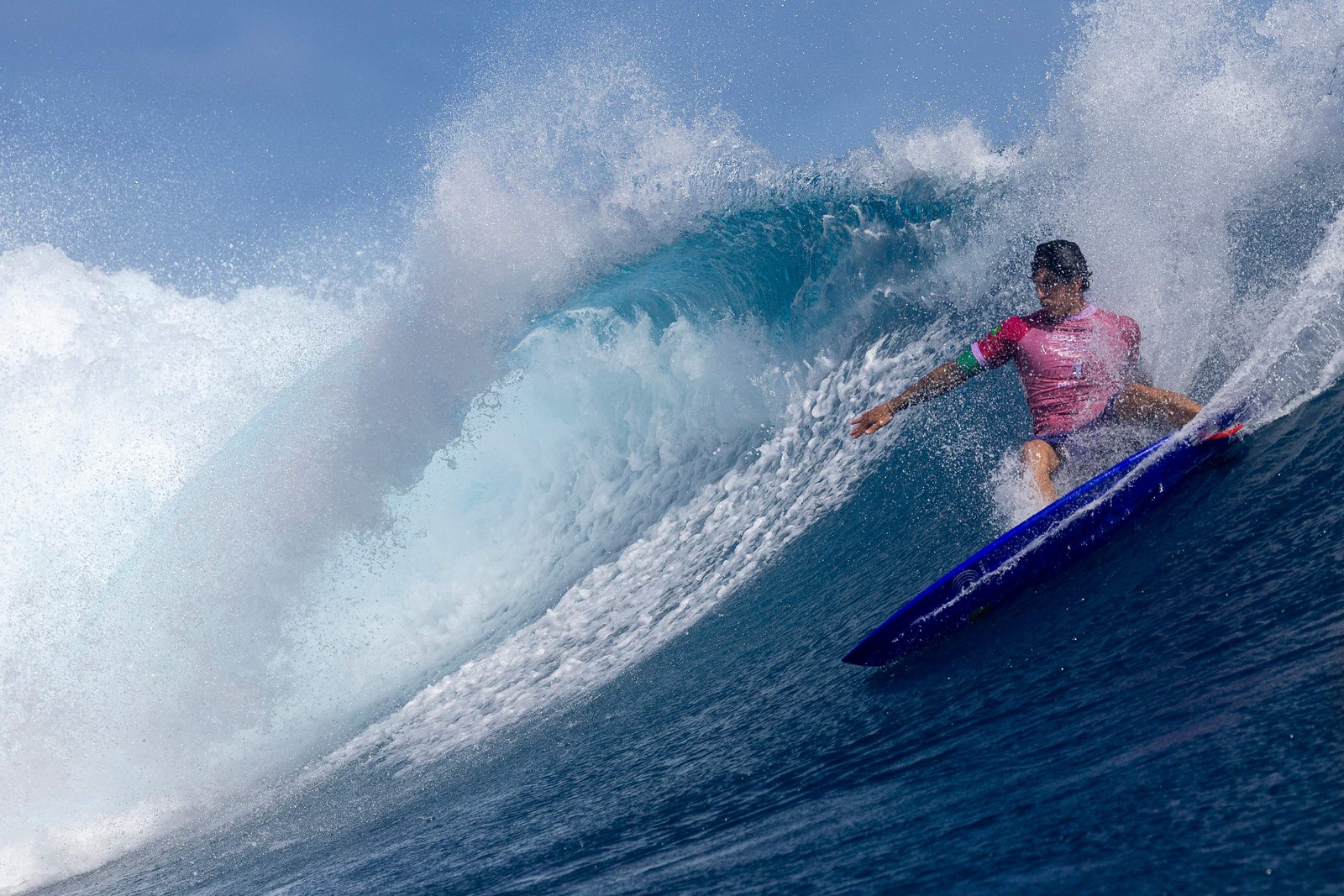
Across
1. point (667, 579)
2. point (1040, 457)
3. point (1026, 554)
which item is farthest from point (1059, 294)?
point (667, 579)

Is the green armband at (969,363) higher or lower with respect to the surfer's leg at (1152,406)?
higher

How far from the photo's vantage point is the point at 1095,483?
4012 millimetres

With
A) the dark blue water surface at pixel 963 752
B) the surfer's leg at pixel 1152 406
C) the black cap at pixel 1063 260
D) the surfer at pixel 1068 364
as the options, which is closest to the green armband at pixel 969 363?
the surfer at pixel 1068 364

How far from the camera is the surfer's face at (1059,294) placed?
15.6 ft

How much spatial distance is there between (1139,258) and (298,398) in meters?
9.67

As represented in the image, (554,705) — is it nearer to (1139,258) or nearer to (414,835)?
(414,835)

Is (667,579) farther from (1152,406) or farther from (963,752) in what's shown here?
(963,752)

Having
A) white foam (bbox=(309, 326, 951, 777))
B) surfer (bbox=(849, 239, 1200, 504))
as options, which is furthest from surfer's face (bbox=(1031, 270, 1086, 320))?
white foam (bbox=(309, 326, 951, 777))

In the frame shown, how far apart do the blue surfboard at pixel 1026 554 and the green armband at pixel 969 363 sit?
1.06 m

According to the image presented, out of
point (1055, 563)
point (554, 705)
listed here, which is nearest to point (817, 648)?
point (1055, 563)

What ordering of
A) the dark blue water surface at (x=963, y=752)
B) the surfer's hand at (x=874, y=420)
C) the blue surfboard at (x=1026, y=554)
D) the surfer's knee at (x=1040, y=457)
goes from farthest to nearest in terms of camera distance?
the surfer's hand at (x=874, y=420)
the surfer's knee at (x=1040, y=457)
the blue surfboard at (x=1026, y=554)
the dark blue water surface at (x=963, y=752)

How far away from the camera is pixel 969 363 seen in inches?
197

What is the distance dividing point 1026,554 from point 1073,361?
1282 mm

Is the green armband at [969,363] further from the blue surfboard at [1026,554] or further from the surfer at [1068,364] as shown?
the blue surfboard at [1026,554]
